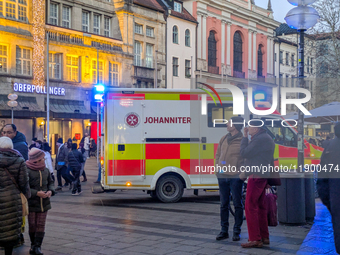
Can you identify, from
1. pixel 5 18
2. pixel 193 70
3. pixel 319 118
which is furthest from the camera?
pixel 193 70

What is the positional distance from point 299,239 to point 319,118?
9.88m

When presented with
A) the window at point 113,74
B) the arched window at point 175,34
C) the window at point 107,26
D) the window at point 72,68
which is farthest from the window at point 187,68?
the window at point 72,68

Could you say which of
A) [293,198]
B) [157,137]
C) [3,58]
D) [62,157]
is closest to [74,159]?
[62,157]

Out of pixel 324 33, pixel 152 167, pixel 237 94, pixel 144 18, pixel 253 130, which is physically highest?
pixel 144 18

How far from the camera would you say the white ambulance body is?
12.0 m

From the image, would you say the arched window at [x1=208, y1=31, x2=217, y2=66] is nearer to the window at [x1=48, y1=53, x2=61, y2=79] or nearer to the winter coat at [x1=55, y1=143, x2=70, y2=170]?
the window at [x1=48, y1=53, x2=61, y2=79]

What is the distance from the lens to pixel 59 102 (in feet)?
112

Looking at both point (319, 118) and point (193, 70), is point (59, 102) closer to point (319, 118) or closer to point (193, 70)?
point (193, 70)

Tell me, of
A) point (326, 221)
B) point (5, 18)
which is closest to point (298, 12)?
point (326, 221)

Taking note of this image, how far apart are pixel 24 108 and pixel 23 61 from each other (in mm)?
3624

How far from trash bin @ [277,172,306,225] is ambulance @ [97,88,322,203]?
3306mm

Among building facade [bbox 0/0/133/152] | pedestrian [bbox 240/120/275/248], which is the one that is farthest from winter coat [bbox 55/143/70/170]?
building facade [bbox 0/0/133/152]

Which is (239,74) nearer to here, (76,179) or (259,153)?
(76,179)

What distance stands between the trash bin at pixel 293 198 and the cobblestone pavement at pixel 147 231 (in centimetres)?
19
